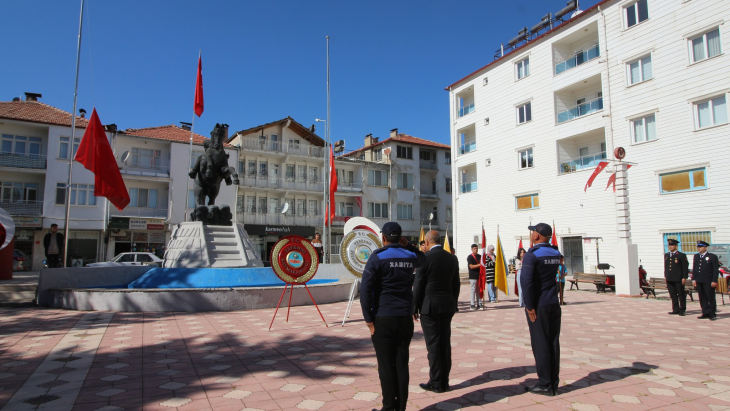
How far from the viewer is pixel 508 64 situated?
30078mm

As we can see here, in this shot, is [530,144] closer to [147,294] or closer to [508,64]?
[508,64]

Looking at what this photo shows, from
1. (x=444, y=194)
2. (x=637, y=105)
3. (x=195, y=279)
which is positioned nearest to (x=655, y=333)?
(x=195, y=279)

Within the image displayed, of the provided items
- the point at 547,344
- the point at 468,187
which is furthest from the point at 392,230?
the point at 468,187

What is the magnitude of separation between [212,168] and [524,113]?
70.2 ft

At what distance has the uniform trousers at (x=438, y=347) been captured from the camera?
15.7 ft

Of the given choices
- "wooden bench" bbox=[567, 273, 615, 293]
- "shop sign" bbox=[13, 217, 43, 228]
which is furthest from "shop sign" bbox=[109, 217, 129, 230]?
"wooden bench" bbox=[567, 273, 615, 293]

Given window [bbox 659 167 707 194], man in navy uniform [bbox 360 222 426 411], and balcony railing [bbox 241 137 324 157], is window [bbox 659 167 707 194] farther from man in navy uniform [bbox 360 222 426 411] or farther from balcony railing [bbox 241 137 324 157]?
balcony railing [bbox 241 137 324 157]

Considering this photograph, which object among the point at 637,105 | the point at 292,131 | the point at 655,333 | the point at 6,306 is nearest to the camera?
the point at 655,333

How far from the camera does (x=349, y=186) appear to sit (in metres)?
43.6

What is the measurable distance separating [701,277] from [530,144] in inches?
734

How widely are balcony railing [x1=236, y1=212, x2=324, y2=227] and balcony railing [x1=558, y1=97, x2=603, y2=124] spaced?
22.9m

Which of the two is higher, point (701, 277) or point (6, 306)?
point (701, 277)

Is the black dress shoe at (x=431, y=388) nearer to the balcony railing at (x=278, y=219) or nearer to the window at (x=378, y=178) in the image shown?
the balcony railing at (x=278, y=219)

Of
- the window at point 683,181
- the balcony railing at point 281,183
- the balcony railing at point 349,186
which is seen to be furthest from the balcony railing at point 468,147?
the balcony railing at point 281,183
